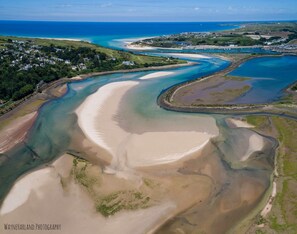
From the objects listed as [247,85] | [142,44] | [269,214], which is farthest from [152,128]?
[142,44]

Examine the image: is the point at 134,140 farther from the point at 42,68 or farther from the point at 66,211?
the point at 42,68

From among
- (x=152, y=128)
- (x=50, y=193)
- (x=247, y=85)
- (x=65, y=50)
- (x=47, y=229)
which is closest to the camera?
(x=47, y=229)

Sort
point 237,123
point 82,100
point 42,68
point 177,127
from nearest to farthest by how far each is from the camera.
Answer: point 177,127
point 237,123
point 82,100
point 42,68

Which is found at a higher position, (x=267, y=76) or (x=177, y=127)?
(x=177, y=127)

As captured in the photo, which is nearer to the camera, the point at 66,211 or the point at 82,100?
the point at 66,211

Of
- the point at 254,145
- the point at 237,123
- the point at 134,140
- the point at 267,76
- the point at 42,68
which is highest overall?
the point at 42,68

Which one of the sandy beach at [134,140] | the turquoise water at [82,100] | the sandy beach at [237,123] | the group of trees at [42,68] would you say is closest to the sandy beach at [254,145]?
the sandy beach at [237,123]

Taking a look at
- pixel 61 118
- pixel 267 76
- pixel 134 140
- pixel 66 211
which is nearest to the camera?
pixel 66 211

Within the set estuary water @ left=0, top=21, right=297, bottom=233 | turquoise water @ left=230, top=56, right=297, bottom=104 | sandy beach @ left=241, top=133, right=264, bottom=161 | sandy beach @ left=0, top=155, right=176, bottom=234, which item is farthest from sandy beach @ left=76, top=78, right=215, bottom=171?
turquoise water @ left=230, top=56, right=297, bottom=104

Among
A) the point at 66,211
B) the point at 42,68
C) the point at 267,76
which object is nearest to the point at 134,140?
the point at 66,211

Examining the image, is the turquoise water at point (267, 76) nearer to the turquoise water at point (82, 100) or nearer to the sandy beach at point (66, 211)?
the turquoise water at point (82, 100)

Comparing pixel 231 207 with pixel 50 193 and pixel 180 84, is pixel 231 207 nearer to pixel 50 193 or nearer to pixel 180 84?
pixel 50 193
